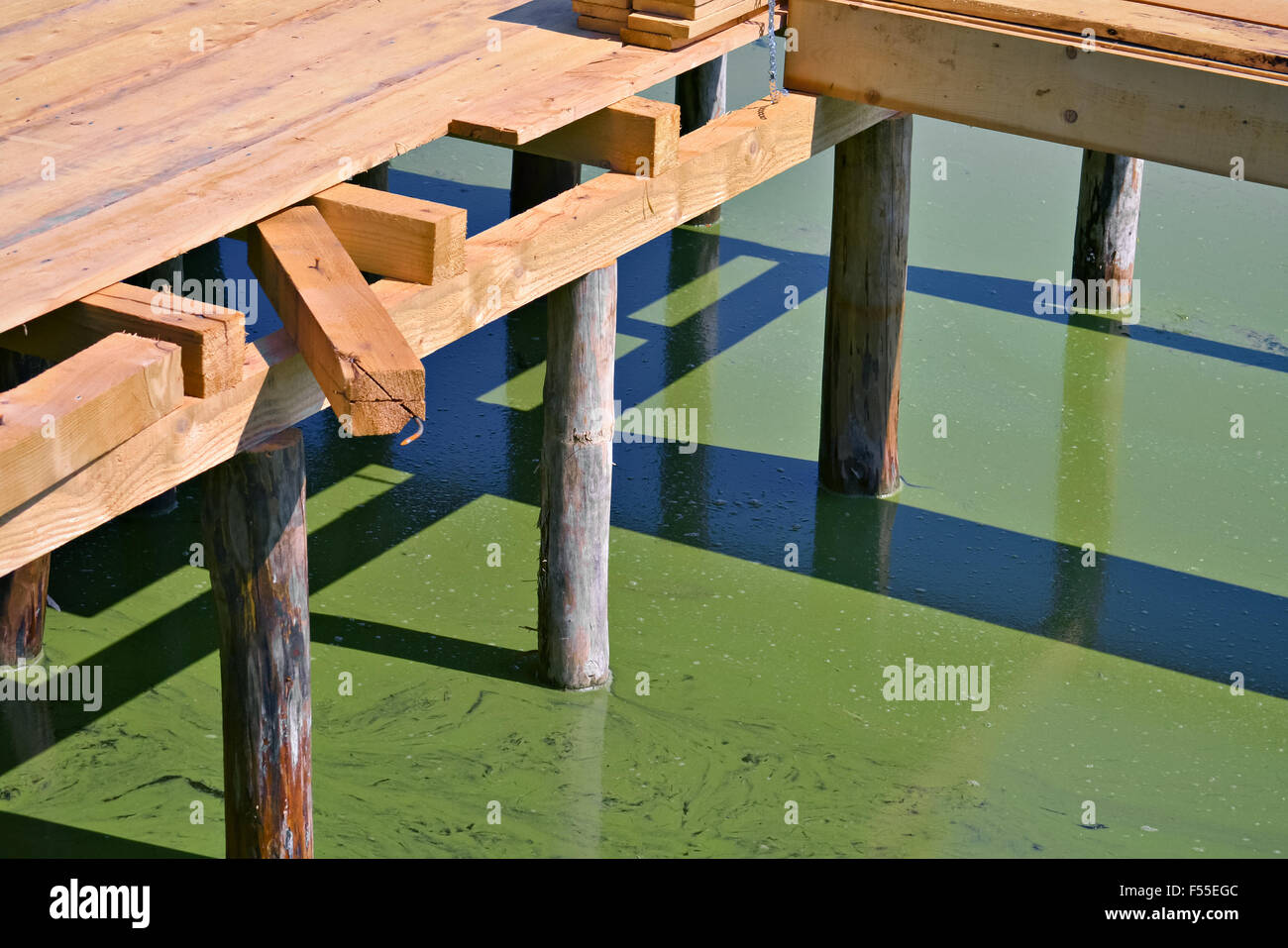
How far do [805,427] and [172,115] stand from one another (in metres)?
4.05

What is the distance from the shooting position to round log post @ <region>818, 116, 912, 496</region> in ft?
23.9

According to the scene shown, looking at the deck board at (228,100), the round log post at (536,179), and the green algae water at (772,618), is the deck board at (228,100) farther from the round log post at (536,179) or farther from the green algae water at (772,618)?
the round log post at (536,179)

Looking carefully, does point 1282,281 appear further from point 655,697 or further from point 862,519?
point 655,697

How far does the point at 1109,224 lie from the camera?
31.6 feet

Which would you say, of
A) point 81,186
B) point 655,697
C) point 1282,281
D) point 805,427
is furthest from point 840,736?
point 1282,281

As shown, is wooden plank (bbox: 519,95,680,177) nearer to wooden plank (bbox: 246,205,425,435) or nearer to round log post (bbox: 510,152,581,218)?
wooden plank (bbox: 246,205,425,435)

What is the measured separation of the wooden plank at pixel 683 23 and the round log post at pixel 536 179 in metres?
3.80

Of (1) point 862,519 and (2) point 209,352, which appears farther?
(1) point 862,519

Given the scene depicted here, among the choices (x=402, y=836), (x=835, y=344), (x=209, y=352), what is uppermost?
(x=209, y=352)

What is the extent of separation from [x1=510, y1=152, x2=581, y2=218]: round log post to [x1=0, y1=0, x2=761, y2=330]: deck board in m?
3.51

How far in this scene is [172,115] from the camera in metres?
5.25
